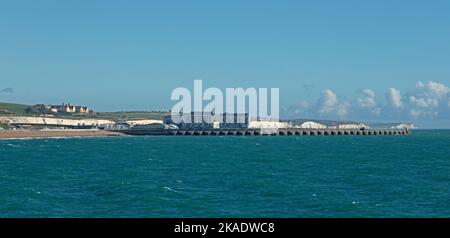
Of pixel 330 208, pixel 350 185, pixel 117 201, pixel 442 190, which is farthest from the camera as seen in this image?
pixel 350 185

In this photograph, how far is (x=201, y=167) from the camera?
8200 cm

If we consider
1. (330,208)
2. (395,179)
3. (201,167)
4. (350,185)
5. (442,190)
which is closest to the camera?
(330,208)

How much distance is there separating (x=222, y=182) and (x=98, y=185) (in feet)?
41.0

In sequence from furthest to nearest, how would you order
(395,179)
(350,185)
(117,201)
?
(395,179) < (350,185) < (117,201)

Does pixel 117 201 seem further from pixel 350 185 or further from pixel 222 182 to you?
pixel 350 185

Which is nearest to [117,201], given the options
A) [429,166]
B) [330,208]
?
[330,208]

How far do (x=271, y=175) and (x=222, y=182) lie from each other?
1005 cm

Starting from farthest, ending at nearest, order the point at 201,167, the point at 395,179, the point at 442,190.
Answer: the point at 201,167
the point at 395,179
the point at 442,190
